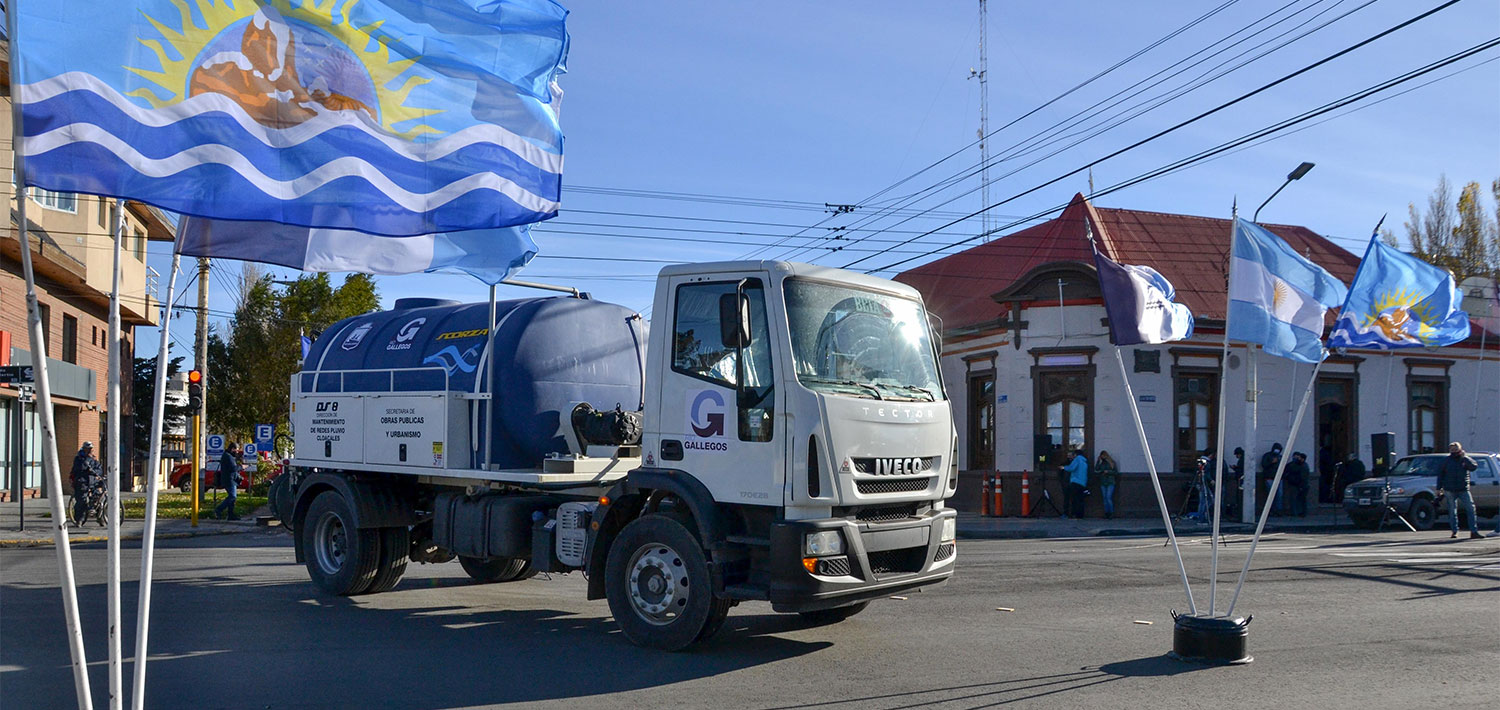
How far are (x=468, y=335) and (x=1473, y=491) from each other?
23.2m

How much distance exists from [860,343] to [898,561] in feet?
5.53

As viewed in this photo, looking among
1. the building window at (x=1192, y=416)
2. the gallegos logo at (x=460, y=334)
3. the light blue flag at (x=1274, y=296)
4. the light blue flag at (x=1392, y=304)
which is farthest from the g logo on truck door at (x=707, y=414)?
the building window at (x=1192, y=416)

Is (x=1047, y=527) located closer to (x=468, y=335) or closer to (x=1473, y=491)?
(x=1473, y=491)

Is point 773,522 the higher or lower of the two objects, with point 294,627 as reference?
higher

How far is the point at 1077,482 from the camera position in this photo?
979 inches

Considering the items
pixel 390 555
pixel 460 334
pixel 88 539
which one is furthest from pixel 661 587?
pixel 88 539

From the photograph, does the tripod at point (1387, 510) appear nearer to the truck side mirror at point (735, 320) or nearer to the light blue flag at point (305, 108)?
the truck side mirror at point (735, 320)

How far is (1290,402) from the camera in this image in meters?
27.2

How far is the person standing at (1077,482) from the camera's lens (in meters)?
24.9

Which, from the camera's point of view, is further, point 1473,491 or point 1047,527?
point 1473,491

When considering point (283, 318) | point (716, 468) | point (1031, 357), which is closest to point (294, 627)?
point (716, 468)

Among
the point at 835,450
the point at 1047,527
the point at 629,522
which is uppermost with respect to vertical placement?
the point at 835,450

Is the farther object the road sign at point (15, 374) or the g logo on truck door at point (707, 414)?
the road sign at point (15, 374)

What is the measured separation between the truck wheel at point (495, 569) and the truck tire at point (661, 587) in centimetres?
392
